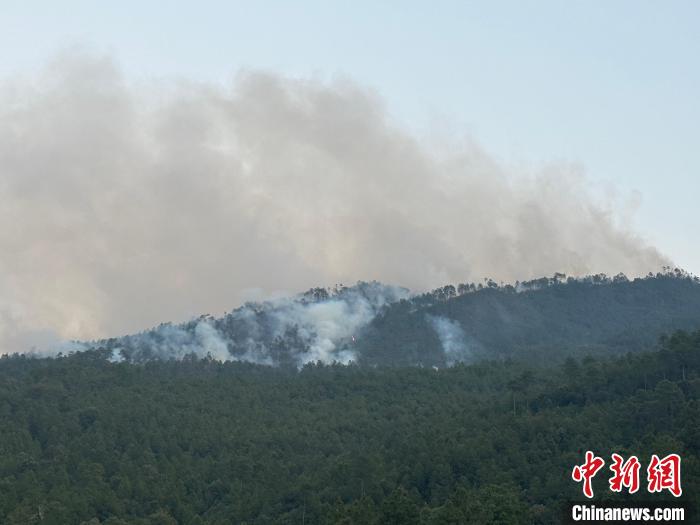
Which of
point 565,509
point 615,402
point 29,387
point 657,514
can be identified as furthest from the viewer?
point 29,387

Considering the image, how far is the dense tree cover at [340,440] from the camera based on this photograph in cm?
10494

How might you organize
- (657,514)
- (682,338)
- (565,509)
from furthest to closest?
(682,338) → (565,509) → (657,514)

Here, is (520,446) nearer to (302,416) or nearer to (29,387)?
(302,416)

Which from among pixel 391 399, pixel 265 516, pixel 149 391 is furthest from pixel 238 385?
pixel 265 516

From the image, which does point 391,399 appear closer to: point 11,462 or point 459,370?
point 459,370

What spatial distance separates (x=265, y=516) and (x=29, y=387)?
3152 inches

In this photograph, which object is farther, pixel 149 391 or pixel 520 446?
pixel 149 391

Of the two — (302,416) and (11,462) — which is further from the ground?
(302,416)

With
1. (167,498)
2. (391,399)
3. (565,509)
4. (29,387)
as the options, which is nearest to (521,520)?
(565,509)

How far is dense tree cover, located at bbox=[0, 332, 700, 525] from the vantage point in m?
105

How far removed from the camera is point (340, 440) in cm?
15062

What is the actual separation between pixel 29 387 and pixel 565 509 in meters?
123

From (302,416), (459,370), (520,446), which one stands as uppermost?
(459,370)

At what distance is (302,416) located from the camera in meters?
167
